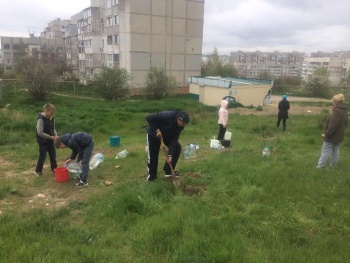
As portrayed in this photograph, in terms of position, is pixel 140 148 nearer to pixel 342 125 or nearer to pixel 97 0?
pixel 342 125

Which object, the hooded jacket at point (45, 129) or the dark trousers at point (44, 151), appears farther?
the dark trousers at point (44, 151)

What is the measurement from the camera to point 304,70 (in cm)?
11638

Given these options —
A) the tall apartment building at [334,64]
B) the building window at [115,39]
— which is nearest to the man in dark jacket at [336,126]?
the building window at [115,39]

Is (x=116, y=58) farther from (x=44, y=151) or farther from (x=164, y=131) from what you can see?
(x=164, y=131)

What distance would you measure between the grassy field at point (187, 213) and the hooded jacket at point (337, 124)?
0.72 m

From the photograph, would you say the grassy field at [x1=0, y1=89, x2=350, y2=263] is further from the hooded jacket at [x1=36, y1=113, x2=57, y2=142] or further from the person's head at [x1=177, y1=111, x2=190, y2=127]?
the person's head at [x1=177, y1=111, x2=190, y2=127]

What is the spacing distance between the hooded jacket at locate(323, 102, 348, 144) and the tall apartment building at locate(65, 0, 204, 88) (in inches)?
1157

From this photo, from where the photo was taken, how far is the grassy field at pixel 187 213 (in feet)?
10.4

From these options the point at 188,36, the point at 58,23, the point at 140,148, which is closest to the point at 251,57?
the point at 58,23

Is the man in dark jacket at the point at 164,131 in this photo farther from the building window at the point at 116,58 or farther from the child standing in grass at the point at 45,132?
the building window at the point at 116,58

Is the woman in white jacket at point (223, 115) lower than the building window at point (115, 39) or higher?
lower

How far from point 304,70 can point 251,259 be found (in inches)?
5026

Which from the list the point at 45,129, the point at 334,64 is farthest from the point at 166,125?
the point at 334,64

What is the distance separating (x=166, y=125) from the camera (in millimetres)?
5211
